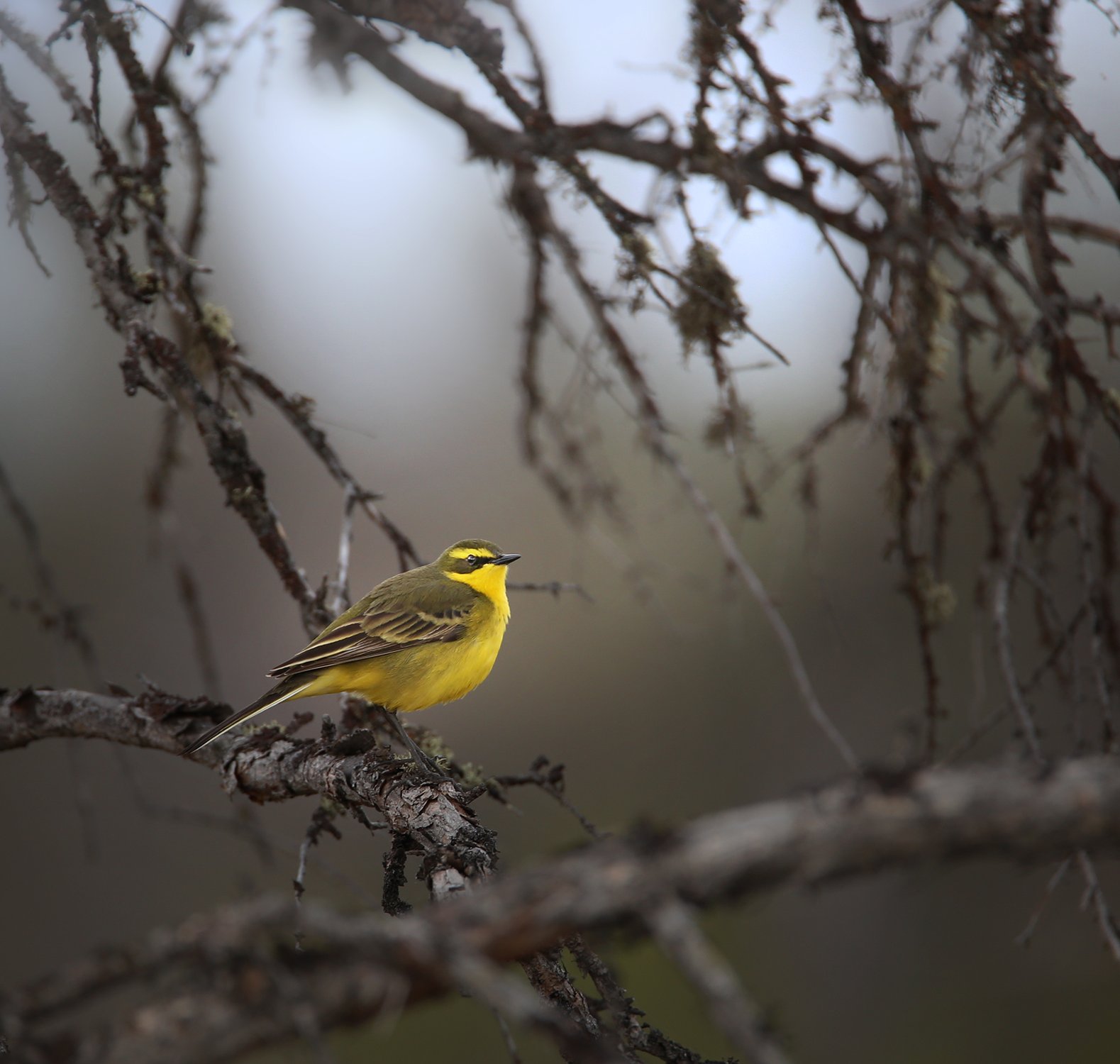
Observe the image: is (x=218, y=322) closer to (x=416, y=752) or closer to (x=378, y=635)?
(x=378, y=635)

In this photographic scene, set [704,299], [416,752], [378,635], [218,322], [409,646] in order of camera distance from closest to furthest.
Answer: [704,299] → [218,322] → [416,752] → [378,635] → [409,646]

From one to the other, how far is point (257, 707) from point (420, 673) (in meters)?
1.10

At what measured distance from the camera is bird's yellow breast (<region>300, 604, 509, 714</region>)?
4.48 metres

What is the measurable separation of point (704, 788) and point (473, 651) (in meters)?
7.11

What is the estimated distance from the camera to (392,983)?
1.21 meters

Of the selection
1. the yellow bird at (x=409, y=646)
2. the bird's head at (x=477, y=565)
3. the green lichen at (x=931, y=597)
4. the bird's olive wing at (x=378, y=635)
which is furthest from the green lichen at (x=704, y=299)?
the bird's head at (x=477, y=565)

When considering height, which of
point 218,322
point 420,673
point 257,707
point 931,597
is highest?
point 218,322

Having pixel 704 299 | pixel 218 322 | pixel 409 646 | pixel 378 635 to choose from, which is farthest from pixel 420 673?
pixel 704 299

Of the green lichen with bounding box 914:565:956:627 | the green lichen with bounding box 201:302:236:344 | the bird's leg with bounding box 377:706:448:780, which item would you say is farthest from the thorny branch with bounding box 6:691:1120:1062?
the green lichen with bounding box 201:302:236:344

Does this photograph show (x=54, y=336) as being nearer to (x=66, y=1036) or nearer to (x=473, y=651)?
(x=473, y=651)

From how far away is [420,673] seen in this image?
4723mm

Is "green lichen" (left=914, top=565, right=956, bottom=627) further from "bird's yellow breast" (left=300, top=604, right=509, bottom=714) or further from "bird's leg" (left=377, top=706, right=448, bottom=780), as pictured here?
"bird's yellow breast" (left=300, top=604, right=509, bottom=714)

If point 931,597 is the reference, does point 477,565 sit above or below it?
above

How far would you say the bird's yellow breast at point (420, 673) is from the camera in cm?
448
